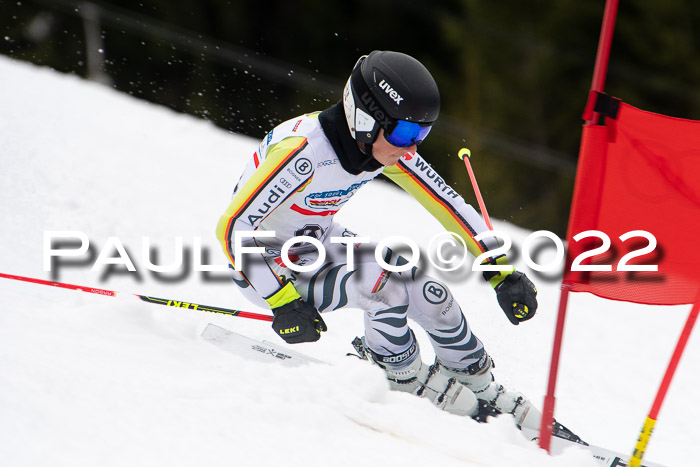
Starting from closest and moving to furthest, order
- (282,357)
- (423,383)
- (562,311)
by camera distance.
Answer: (562,311), (423,383), (282,357)

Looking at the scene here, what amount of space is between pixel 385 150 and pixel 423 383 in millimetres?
1059

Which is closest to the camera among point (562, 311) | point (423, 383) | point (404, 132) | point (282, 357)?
point (562, 311)

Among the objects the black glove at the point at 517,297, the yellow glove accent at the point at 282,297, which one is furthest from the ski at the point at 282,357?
the black glove at the point at 517,297

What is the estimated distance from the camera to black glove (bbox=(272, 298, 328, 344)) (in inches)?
121

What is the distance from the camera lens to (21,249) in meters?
5.00

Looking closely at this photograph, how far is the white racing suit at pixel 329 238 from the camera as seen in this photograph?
3154mm

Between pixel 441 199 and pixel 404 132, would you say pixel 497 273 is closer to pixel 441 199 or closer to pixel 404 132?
pixel 441 199

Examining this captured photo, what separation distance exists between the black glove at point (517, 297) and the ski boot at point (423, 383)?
392 millimetres

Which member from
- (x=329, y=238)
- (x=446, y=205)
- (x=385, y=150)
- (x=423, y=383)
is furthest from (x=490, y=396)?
(x=385, y=150)

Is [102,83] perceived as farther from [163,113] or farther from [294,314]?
[294,314]

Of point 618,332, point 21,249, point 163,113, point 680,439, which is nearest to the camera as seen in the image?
point 680,439

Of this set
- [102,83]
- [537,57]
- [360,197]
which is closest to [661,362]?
[360,197]

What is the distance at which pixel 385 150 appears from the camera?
3.20 m

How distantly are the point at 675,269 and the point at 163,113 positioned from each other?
5.99 meters
